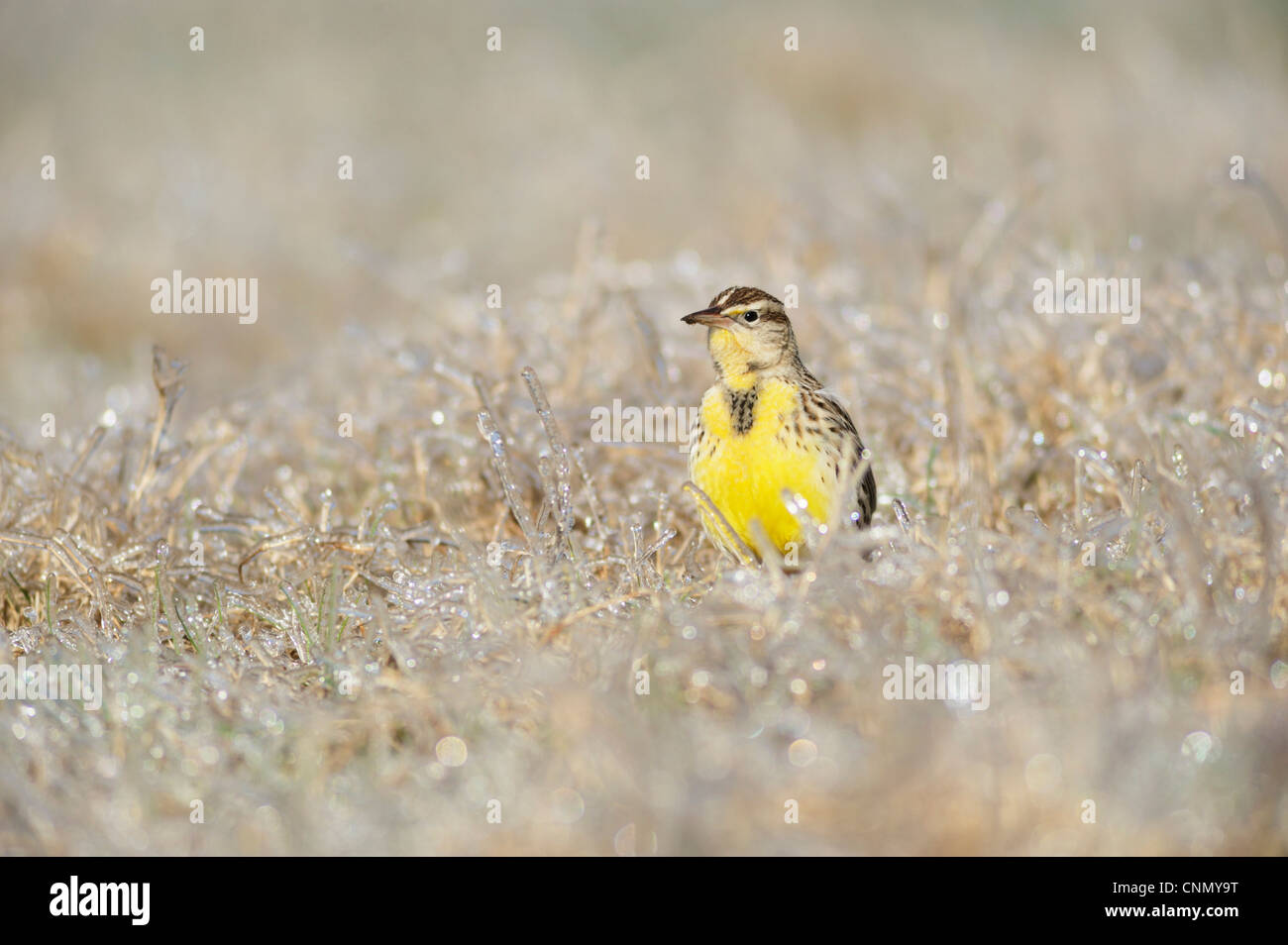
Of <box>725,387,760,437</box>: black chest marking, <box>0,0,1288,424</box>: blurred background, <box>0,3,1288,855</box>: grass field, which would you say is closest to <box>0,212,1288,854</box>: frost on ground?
<box>0,3,1288,855</box>: grass field

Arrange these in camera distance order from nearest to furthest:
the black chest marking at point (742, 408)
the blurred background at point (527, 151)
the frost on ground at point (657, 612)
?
the frost on ground at point (657, 612) < the black chest marking at point (742, 408) < the blurred background at point (527, 151)

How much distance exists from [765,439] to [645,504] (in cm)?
104

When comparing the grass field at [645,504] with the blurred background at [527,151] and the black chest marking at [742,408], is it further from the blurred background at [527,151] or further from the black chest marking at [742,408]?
the black chest marking at [742,408]

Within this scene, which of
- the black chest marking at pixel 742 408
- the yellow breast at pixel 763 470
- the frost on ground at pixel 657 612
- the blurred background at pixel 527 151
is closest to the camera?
the frost on ground at pixel 657 612

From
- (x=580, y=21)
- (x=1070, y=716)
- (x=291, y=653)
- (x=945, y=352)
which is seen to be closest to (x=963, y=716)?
(x=1070, y=716)

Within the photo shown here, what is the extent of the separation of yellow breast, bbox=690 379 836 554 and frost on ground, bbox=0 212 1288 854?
0.65ft

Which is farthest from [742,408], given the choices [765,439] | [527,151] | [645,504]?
[527,151]

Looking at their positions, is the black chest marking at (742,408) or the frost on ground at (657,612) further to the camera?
the black chest marking at (742,408)

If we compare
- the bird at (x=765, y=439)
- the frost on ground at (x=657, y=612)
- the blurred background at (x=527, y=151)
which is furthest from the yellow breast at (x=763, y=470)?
the blurred background at (x=527, y=151)

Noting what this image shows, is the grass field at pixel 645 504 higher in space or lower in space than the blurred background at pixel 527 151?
lower

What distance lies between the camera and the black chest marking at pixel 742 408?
416cm

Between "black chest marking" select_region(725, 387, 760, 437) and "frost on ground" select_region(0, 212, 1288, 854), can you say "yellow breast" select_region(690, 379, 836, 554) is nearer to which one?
"black chest marking" select_region(725, 387, 760, 437)

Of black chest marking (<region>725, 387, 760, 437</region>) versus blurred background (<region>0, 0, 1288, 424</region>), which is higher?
blurred background (<region>0, 0, 1288, 424</region>)

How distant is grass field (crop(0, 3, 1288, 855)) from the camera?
271 cm
